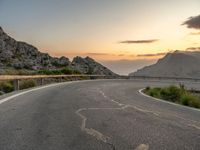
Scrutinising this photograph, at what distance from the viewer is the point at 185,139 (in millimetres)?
7387

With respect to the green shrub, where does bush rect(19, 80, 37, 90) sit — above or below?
above

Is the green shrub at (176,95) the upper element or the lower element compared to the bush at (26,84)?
lower

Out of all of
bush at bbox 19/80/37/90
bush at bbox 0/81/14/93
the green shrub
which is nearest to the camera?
the green shrub

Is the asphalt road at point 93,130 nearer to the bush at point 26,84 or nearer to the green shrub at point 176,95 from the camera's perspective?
the green shrub at point 176,95

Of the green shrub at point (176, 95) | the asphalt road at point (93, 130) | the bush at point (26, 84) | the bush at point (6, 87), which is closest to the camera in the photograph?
the asphalt road at point (93, 130)

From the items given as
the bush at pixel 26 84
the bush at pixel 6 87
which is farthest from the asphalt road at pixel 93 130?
the bush at pixel 26 84

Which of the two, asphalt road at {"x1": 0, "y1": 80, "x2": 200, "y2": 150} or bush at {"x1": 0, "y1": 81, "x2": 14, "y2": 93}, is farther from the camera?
bush at {"x1": 0, "y1": 81, "x2": 14, "y2": 93}

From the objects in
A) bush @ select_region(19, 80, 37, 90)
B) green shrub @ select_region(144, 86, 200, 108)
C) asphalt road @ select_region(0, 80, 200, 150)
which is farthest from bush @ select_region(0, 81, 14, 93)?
asphalt road @ select_region(0, 80, 200, 150)

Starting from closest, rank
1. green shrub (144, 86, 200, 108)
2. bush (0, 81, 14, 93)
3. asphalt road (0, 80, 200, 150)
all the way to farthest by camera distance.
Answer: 1. asphalt road (0, 80, 200, 150)
2. green shrub (144, 86, 200, 108)
3. bush (0, 81, 14, 93)

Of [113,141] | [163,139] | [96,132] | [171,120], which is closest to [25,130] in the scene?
[96,132]

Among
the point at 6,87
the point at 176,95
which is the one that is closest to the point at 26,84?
the point at 6,87

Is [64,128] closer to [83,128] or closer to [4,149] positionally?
[83,128]

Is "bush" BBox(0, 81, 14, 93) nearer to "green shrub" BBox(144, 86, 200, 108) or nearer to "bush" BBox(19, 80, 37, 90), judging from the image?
"bush" BBox(19, 80, 37, 90)

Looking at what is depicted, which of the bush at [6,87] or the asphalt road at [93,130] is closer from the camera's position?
the asphalt road at [93,130]
